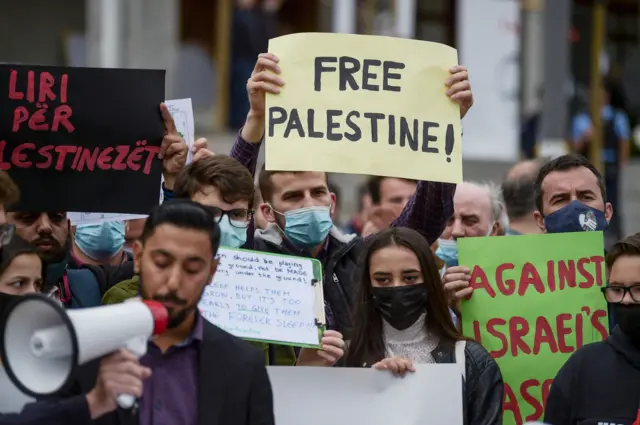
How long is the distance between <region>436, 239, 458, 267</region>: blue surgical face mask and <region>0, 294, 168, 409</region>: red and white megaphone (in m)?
2.95

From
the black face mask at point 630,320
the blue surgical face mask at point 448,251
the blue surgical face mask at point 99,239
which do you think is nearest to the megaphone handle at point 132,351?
the black face mask at point 630,320

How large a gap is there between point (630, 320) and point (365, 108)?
54.1 inches

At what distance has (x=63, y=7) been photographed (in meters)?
19.7

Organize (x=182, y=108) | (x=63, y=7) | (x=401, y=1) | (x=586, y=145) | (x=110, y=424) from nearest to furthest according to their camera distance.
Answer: (x=110, y=424), (x=182, y=108), (x=586, y=145), (x=401, y=1), (x=63, y=7)

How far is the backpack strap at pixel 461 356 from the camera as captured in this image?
5.27m

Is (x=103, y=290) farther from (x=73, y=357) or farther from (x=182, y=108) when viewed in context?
(x=73, y=357)

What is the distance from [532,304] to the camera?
5.98 m

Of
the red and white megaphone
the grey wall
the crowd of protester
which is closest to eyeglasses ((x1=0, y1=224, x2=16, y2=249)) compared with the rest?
the crowd of protester

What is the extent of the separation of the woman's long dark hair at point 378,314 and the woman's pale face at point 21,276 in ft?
3.84

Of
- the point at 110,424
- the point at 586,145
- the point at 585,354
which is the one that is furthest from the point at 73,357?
the point at 586,145

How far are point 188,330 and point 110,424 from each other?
0.34 meters

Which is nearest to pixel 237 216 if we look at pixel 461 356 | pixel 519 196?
pixel 461 356

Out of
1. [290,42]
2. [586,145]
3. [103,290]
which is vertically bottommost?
[103,290]

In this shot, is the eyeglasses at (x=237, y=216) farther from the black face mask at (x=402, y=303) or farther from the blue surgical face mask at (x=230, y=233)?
the black face mask at (x=402, y=303)
